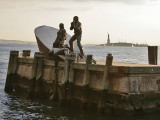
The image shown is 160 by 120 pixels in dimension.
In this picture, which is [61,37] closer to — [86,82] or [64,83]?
[64,83]

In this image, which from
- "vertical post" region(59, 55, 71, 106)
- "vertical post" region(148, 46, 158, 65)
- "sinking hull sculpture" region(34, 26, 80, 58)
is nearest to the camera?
"vertical post" region(59, 55, 71, 106)

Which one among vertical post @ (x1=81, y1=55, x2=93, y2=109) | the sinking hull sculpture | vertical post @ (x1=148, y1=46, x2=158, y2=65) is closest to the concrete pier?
vertical post @ (x1=81, y1=55, x2=93, y2=109)

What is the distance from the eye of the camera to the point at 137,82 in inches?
413

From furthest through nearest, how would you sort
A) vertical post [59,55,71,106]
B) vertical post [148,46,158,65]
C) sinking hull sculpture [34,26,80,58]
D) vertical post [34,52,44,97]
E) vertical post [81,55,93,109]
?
vertical post [148,46,158,65]
sinking hull sculpture [34,26,80,58]
vertical post [34,52,44,97]
vertical post [59,55,71,106]
vertical post [81,55,93,109]

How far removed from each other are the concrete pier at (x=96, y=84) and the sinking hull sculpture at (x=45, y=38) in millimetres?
1517

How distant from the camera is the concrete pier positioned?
10227 millimetres

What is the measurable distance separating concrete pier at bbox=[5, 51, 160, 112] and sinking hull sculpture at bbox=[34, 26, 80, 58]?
1517mm

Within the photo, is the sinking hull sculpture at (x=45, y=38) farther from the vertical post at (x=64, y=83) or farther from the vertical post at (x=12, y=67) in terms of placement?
the vertical post at (x=64, y=83)

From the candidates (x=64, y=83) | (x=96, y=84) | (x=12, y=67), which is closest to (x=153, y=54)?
(x=96, y=84)

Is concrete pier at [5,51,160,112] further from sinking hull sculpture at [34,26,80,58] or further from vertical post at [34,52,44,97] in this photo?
sinking hull sculpture at [34,26,80,58]

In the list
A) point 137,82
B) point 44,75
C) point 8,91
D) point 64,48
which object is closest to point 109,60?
point 137,82

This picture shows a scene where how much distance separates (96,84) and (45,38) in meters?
6.21

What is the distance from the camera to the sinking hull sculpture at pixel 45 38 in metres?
15.0

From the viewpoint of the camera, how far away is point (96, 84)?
36.7 ft
